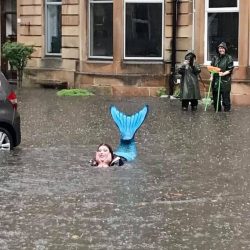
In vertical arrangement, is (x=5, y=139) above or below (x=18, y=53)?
below

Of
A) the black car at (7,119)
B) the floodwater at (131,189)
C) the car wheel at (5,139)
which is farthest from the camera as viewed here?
the car wheel at (5,139)

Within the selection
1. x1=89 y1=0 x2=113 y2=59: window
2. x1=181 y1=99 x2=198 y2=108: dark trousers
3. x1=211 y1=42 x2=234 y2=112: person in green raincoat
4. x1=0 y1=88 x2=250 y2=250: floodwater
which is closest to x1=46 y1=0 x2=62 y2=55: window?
x1=89 y1=0 x2=113 y2=59: window

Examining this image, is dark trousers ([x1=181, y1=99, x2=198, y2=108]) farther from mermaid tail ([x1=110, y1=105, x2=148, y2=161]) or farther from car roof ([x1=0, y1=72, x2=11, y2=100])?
car roof ([x1=0, y1=72, x2=11, y2=100])

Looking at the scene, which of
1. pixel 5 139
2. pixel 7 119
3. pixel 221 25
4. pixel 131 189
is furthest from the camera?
pixel 221 25

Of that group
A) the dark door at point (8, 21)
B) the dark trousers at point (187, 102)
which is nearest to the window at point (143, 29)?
the dark trousers at point (187, 102)

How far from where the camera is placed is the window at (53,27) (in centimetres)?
2653

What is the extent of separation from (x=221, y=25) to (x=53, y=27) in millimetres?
6852

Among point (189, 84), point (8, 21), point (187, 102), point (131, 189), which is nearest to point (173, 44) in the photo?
point (189, 84)

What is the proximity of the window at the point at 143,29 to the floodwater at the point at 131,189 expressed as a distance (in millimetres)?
7489

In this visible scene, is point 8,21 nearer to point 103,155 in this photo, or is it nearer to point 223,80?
point 223,80

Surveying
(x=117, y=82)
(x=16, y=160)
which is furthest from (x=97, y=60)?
(x=16, y=160)

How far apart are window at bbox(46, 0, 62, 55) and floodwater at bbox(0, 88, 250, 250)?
10064 millimetres

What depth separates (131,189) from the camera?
9.56 metres

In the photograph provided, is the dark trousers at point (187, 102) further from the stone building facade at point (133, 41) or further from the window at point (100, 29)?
the window at point (100, 29)
